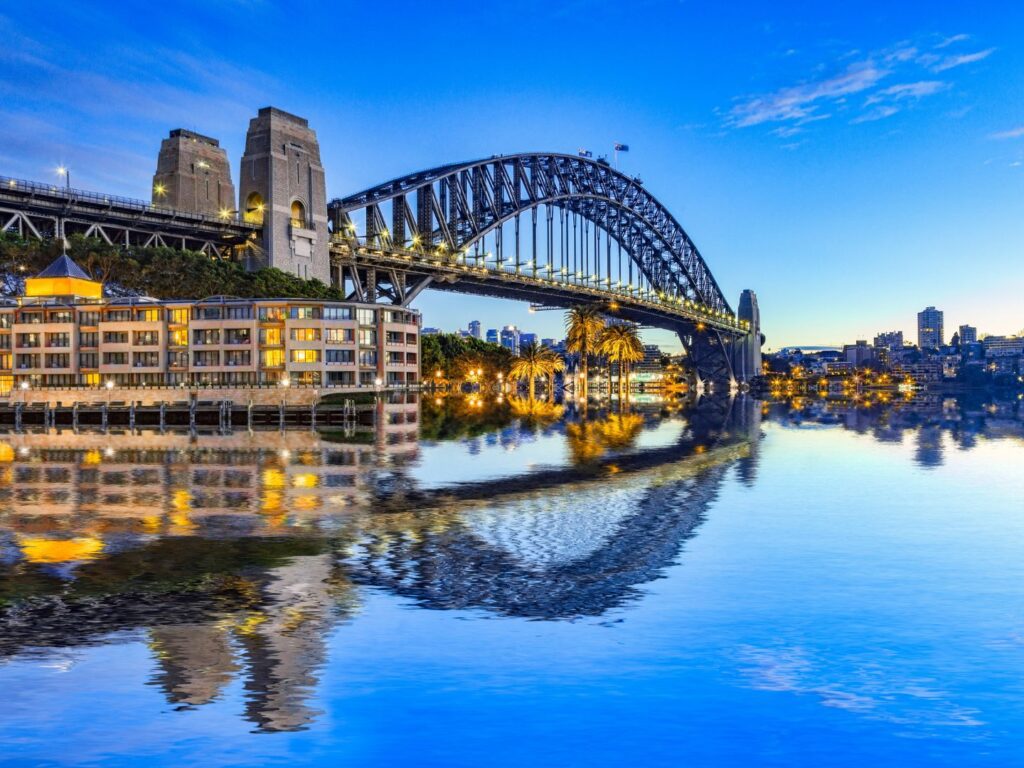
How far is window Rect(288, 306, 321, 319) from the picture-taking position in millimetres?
101562

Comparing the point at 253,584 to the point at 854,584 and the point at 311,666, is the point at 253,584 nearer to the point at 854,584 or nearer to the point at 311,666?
the point at 311,666

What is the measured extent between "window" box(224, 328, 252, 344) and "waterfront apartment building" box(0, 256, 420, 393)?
0.36 ft

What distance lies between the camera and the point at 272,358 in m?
102

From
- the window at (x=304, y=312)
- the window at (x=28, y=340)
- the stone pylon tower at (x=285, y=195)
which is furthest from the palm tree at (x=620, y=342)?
the window at (x=28, y=340)

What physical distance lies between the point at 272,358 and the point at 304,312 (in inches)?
240

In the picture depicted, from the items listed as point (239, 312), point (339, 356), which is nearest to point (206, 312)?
point (239, 312)

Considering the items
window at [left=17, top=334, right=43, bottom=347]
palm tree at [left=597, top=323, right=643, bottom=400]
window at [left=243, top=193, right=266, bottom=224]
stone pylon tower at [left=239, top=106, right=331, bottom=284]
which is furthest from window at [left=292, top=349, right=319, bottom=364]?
palm tree at [left=597, top=323, right=643, bottom=400]

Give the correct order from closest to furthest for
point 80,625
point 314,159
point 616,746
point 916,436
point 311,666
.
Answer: point 616,746, point 311,666, point 80,625, point 916,436, point 314,159

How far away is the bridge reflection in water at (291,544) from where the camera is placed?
52.1 feet

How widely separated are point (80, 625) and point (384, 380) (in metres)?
99.1

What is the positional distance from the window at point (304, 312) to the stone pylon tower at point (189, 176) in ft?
101

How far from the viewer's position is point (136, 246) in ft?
368

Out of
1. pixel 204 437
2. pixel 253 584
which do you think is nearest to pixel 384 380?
pixel 204 437

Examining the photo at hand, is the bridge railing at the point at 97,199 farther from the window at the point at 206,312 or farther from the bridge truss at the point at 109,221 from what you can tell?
the window at the point at 206,312
